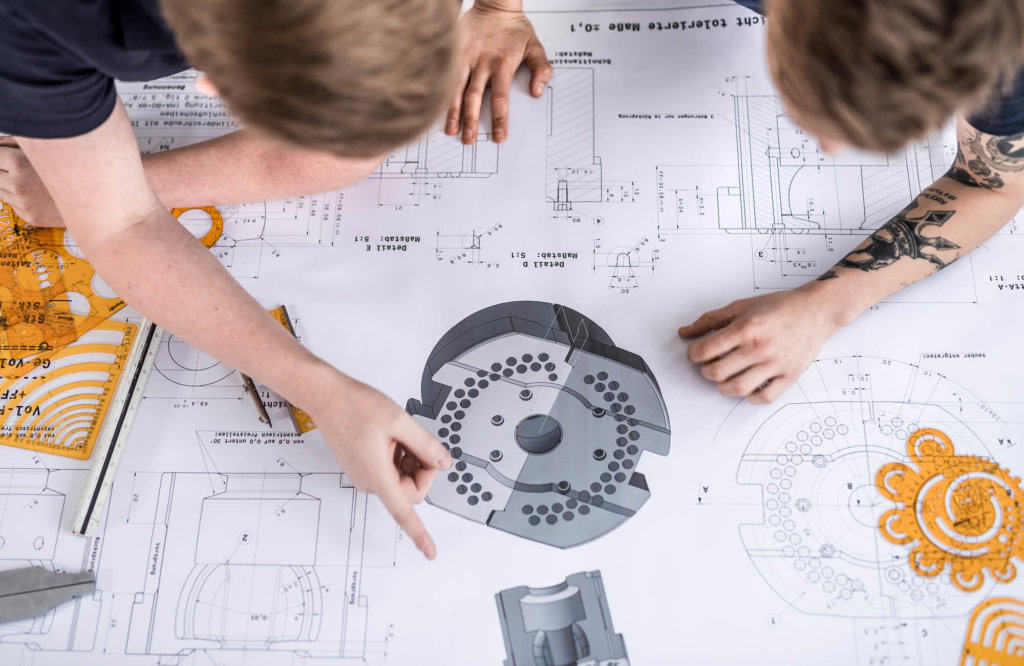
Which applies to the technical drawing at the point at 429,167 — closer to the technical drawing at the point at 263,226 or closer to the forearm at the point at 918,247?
the technical drawing at the point at 263,226

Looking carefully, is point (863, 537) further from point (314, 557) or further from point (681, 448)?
point (314, 557)

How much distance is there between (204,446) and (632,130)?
792 millimetres

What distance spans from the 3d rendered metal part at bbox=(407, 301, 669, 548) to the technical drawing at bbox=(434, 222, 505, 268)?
9 centimetres

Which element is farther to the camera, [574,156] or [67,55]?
[574,156]

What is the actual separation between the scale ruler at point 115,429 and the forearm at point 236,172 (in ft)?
0.70

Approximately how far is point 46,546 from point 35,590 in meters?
0.06

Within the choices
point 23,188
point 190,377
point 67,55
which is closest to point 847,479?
point 190,377

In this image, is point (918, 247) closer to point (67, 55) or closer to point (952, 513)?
point (952, 513)

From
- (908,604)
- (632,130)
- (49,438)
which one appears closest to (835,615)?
(908,604)

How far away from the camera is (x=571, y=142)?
1195 millimetres

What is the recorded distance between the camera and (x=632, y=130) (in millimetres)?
1199

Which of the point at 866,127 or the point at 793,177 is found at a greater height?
the point at 793,177

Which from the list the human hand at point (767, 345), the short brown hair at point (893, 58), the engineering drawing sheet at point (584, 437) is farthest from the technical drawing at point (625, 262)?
the short brown hair at point (893, 58)

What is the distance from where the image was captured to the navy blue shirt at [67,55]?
721mm
